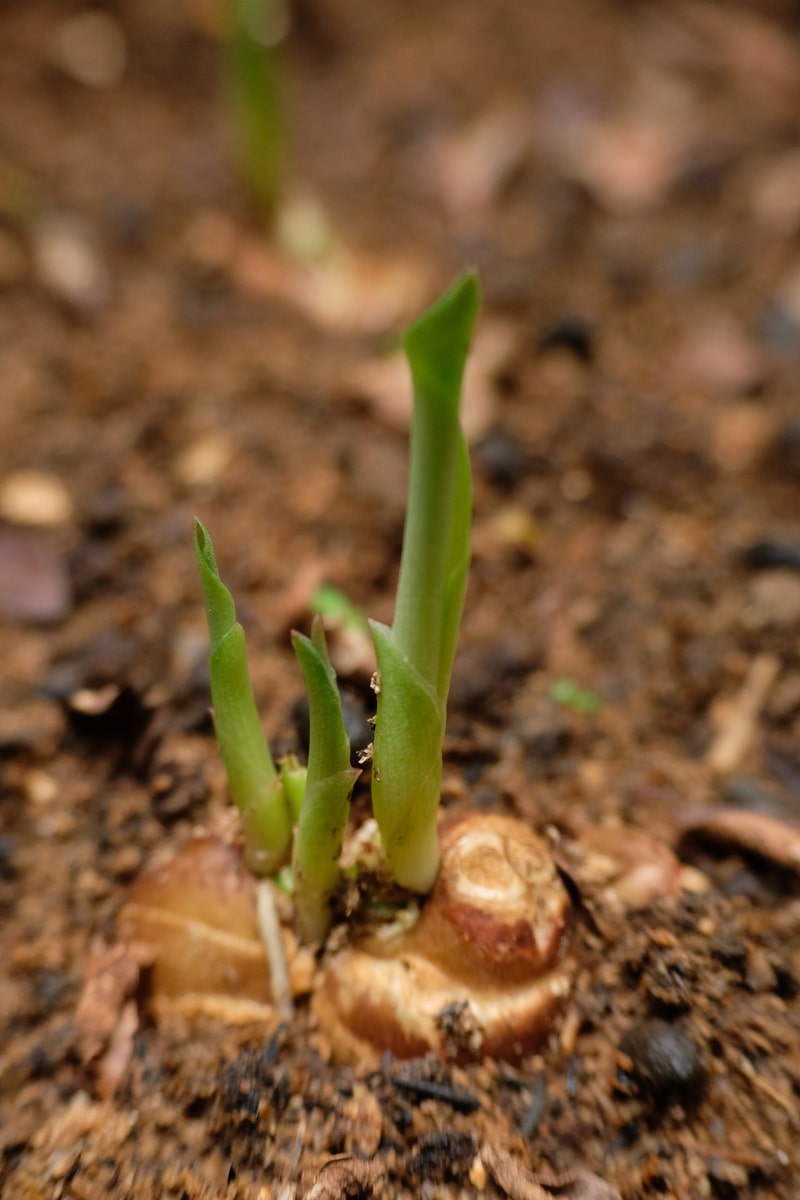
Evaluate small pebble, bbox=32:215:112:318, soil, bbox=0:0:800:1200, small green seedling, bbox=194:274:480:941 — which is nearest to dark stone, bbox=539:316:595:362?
soil, bbox=0:0:800:1200

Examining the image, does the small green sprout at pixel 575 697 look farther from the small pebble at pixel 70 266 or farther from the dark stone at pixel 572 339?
the small pebble at pixel 70 266

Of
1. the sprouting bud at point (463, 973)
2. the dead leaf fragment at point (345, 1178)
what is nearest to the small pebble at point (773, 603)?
the sprouting bud at point (463, 973)

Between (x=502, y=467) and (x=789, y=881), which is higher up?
(x=502, y=467)

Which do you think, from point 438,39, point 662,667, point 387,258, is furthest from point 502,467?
point 438,39

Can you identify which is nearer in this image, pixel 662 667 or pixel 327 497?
pixel 662 667

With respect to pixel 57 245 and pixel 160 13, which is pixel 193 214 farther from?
pixel 160 13

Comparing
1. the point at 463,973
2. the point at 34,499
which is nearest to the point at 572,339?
the point at 34,499
